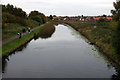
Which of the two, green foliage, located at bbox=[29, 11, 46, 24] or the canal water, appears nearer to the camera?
the canal water

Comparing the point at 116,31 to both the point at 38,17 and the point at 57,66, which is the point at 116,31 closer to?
the point at 57,66

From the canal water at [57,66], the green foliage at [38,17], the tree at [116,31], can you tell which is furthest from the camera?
the green foliage at [38,17]

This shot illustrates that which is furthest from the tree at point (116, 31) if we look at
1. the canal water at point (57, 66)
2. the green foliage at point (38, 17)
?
the green foliage at point (38, 17)

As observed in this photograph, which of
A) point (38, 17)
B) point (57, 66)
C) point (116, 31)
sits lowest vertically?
point (57, 66)

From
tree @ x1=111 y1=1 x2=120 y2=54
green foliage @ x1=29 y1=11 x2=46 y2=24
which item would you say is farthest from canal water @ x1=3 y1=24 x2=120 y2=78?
green foliage @ x1=29 y1=11 x2=46 y2=24

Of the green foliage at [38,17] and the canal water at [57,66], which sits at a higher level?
the green foliage at [38,17]

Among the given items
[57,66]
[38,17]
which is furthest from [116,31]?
[38,17]

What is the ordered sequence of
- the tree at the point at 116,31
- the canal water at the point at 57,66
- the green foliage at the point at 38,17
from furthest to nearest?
the green foliage at the point at 38,17 → the tree at the point at 116,31 → the canal water at the point at 57,66

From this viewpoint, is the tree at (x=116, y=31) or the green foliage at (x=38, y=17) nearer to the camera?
the tree at (x=116, y=31)

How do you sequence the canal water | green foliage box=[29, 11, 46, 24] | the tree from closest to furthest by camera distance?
the canal water → the tree → green foliage box=[29, 11, 46, 24]

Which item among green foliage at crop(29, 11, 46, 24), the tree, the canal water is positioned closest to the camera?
the canal water

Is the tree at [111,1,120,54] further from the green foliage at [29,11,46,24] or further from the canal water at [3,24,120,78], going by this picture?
the green foliage at [29,11,46,24]

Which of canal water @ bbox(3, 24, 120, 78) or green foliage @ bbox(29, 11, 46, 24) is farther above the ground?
Result: green foliage @ bbox(29, 11, 46, 24)

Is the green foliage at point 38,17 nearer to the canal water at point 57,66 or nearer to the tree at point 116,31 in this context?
the canal water at point 57,66
